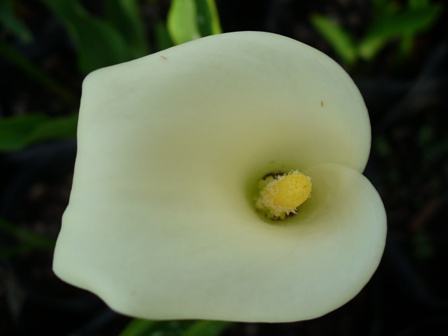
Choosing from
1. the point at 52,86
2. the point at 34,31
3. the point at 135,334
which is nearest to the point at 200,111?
the point at 135,334

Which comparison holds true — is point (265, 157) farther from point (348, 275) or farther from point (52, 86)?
point (52, 86)

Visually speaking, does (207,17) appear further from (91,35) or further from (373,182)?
(373,182)

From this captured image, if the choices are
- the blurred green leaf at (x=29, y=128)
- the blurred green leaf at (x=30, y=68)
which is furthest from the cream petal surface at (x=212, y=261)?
the blurred green leaf at (x=30, y=68)

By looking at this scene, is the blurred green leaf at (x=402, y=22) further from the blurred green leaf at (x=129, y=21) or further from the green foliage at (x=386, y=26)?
the blurred green leaf at (x=129, y=21)

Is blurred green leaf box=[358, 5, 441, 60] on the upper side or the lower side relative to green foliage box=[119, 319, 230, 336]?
upper

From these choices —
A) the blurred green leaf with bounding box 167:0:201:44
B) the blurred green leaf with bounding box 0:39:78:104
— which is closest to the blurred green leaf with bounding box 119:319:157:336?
the blurred green leaf with bounding box 167:0:201:44

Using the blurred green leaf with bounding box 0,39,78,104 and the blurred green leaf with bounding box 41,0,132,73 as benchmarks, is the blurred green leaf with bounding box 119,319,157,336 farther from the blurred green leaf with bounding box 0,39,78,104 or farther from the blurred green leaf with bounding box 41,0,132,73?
the blurred green leaf with bounding box 0,39,78,104
